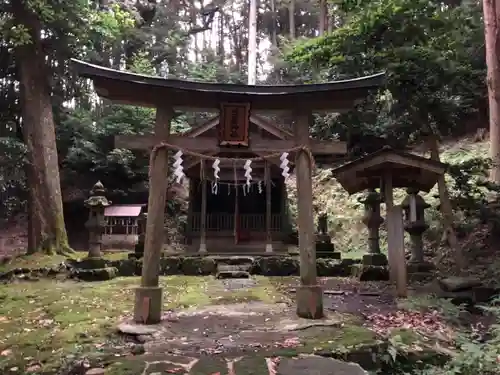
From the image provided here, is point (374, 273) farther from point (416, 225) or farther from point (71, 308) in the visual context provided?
point (71, 308)

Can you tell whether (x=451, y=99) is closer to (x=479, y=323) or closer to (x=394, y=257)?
(x=394, y=257)

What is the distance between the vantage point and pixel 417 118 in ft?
38.5

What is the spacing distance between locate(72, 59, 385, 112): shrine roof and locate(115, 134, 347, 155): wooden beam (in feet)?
2.11

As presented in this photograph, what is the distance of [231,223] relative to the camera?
18375 millimetres

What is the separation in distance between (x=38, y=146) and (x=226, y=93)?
32.1 ft

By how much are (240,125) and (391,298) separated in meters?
4.92

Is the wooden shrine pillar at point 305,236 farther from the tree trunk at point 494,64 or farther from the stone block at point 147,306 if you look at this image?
the tree trunk at point 494,64

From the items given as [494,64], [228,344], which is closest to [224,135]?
[228,344]

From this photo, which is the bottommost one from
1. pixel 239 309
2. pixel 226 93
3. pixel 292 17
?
pixel 239 309

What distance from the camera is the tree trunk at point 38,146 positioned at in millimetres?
14273

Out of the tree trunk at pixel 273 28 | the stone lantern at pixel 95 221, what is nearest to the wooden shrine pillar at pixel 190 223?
the stone lantern at pixel 95 221

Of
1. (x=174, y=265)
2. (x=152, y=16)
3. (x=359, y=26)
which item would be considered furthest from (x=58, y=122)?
(x=359, y=26)

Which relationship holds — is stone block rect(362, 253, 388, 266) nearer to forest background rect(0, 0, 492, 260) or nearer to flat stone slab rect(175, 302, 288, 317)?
forest background rect(0, 0, 492, 260)

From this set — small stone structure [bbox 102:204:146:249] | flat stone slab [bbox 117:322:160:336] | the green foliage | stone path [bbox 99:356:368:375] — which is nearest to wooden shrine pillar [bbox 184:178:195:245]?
small stone structure [bbox 102:204:146:249]
